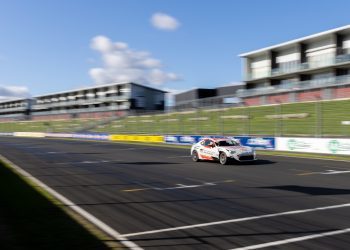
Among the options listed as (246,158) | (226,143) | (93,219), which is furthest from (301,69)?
(93,219)

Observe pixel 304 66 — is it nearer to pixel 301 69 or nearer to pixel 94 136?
pixel 301 69

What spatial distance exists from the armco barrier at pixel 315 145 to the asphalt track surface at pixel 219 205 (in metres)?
9.15

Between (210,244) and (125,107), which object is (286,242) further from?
(125,107)

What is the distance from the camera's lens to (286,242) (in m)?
6.48

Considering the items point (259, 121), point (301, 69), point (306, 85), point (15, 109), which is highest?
point (15, 109)

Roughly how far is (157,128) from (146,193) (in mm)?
44641

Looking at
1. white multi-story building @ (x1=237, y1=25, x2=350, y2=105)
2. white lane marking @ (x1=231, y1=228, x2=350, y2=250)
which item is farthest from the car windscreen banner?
white lane marking @ (x1=231, y1=228, x2=350, y2=250)

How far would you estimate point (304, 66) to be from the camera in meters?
56.7

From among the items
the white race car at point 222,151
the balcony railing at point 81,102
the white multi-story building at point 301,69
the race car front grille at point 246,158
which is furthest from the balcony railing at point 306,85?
the balcony railing at point 81,102

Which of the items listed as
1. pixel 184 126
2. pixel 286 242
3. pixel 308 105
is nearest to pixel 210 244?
pixel 286 242

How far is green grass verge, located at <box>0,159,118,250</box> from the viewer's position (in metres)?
6.46

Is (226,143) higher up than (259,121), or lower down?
lower down

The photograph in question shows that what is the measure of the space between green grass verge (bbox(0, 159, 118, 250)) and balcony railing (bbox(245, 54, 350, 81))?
46.6 m

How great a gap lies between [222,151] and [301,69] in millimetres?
40108
